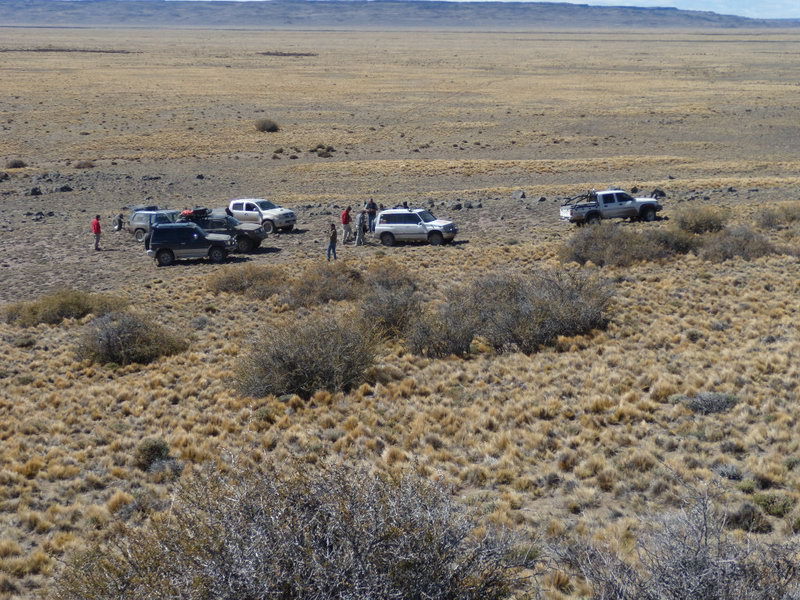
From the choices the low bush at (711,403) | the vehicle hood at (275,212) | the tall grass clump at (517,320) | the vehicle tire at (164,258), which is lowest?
the vehicle tire at (164,258)

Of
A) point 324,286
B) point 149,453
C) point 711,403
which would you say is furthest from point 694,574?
point 324,286

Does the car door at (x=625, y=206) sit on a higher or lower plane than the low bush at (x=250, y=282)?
higher

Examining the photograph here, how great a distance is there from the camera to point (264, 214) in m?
31.8

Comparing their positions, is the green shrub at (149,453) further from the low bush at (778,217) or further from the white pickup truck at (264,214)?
the low bush at (778,217)

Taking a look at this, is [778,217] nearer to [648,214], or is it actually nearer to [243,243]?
[648,214]

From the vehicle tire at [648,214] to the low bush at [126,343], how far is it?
66.9ft

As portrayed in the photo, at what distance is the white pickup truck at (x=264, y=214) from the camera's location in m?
31.6

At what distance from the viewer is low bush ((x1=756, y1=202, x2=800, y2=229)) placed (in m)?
27.8

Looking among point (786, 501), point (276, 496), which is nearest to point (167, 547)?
point (276, 496)

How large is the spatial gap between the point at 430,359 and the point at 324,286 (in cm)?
676

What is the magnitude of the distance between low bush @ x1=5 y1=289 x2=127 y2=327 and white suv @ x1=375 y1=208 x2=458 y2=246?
450 inches

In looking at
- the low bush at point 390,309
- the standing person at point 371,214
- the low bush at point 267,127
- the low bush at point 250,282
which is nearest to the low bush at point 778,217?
the standing person at point 371,214

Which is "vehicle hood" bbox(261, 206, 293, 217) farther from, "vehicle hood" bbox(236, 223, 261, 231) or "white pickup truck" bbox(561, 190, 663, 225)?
"white pickup truck" bbox(561, 190, 663, 225)

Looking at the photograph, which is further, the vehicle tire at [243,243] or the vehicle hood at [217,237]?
the vehicle tire at [243,243]
